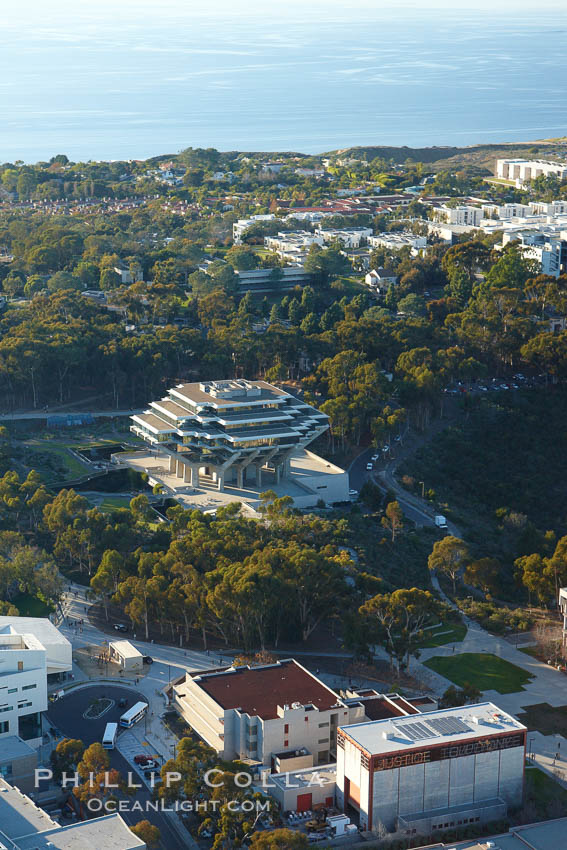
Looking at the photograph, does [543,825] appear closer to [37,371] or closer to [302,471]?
[302,471]

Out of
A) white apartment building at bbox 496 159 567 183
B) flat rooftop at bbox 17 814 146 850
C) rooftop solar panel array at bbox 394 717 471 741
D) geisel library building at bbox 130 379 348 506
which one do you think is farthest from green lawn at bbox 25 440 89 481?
white apartment building at bbox 496 159 567 183

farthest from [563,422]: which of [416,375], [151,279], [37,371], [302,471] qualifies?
[151,279]

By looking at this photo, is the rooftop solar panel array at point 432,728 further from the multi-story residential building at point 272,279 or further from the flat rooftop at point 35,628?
the multi-story residential building at point 272,279

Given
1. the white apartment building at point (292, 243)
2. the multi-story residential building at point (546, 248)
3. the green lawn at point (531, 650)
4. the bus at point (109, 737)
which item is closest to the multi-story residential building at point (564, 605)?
the green lawn at point (531, 650)

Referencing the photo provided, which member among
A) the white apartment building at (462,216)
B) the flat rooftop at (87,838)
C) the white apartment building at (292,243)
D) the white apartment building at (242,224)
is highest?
the white apartment building at (462,216)

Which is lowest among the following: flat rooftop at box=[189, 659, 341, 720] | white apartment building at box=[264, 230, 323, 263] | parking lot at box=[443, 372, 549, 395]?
flat rooftop at box=[189, 659, 341, 720]

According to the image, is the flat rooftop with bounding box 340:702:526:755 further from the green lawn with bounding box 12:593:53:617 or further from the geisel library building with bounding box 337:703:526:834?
the green lawn with bounding box 12:593:53:617
